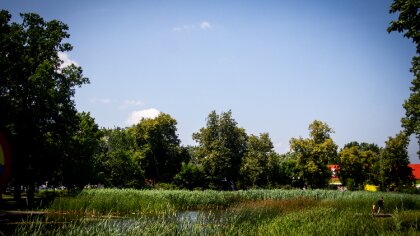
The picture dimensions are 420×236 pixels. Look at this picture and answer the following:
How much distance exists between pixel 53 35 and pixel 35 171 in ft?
40.9

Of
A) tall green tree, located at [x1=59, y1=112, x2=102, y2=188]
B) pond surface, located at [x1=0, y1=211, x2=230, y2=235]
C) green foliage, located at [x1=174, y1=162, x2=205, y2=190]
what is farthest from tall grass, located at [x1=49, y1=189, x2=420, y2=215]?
green foliage, located at [x1=174, y1=162, x2=205, y2=190]

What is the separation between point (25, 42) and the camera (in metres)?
28.1

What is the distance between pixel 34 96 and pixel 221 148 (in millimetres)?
34829

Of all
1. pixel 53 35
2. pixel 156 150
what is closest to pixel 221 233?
pixel 53 35

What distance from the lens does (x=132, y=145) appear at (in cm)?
6506

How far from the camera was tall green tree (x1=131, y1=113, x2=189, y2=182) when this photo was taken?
204 feet

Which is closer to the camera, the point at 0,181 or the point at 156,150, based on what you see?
the point at 0,181

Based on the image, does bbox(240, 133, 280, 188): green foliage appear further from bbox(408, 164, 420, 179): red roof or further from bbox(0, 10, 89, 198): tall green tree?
bbox(408, 164, 420, 179): red roof

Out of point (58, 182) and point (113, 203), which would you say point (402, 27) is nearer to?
point (113, 203)

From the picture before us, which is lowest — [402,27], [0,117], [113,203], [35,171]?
[113,203]

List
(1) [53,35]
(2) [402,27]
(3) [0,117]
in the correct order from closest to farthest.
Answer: (2) [402,27] → (3) [0,117] → (1) [53,35]

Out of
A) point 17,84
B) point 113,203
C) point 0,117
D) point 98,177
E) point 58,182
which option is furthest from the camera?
point 98,177

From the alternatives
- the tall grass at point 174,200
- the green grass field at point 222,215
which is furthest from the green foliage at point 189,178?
the green grass field at point 222,215

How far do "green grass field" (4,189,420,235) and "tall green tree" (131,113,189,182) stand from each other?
34733 mm
